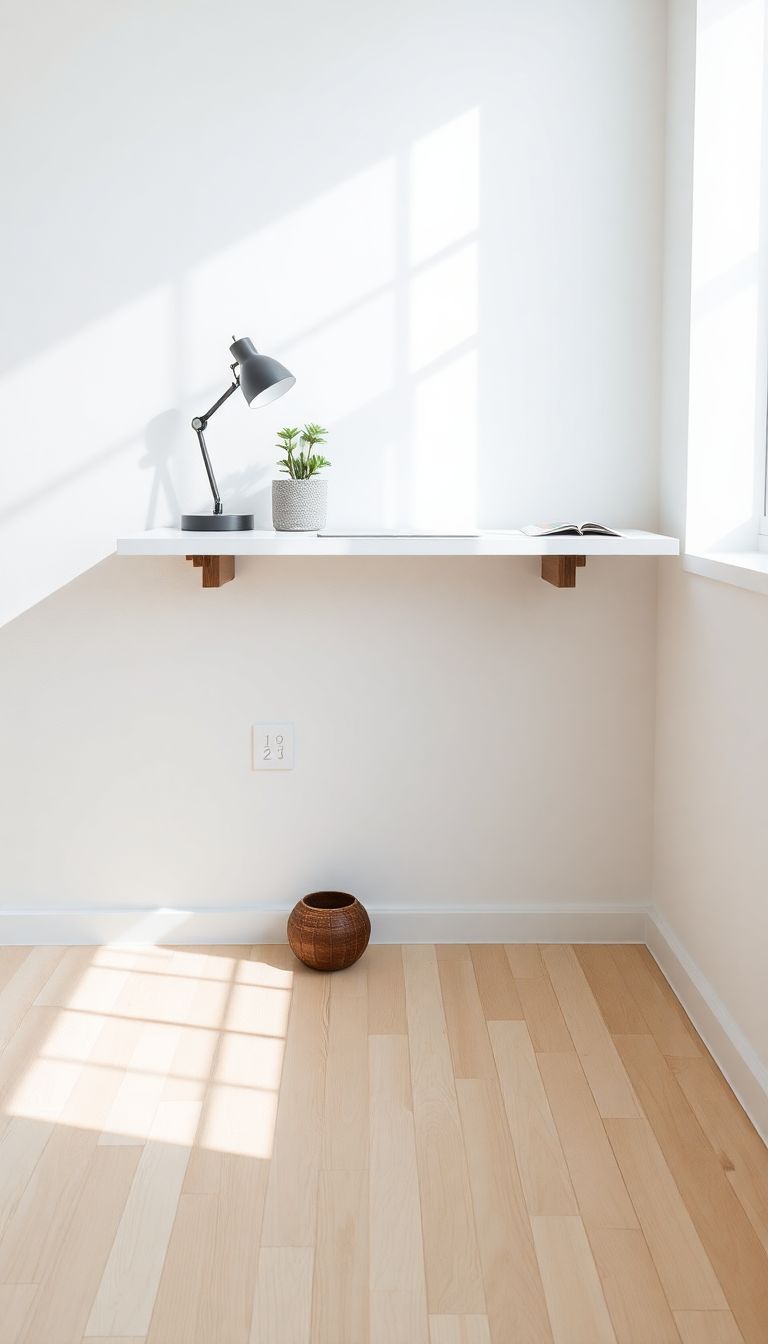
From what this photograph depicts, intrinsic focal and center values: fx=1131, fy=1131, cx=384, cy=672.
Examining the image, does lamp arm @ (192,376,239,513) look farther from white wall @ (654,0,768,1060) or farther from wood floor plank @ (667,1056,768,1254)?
wood floor plank @ (667,1056,768,1254)

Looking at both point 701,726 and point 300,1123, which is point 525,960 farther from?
point 300,1123

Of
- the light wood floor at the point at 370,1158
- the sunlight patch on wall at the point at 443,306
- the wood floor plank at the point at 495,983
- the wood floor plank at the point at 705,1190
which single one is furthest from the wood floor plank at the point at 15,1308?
the sunlight patch on wall at the point at 443,306

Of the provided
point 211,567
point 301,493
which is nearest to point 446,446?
point 301,493

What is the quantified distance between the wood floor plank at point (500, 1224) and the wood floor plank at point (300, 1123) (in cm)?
26

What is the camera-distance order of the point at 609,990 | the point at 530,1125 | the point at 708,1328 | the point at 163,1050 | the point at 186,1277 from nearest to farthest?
1. the point at 708,1328
2. the point at 186,1277
3. the point at 530,1125
4. the point at 163,1050
5. the point at 609,990

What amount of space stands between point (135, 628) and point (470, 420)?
0.92m

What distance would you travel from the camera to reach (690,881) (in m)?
2.44

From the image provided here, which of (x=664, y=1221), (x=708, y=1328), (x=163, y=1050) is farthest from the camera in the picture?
(x=163, y=1050)

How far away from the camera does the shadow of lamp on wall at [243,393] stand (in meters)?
2.30

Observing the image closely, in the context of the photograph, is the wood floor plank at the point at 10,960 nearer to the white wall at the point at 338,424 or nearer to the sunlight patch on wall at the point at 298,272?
the white wall at the point at 338,424

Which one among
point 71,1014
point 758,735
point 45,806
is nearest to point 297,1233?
point 71,1014

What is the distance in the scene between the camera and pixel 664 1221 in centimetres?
171

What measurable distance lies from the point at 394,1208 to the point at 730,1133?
606 mm

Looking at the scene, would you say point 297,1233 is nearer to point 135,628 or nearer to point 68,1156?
point 68,1156
